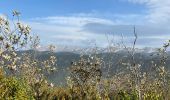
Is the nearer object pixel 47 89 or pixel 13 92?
pixel 13 92

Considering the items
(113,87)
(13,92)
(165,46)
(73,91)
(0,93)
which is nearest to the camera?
(0,93)

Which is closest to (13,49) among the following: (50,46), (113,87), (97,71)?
(97,71)

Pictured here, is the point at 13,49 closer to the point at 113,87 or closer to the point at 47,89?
the point at 47,89

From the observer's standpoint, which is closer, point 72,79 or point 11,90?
point 11,90

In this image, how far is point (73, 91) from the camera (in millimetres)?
33656

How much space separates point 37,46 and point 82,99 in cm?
479

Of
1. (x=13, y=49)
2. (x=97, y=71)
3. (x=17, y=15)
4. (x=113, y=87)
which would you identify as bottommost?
(x=113, y=87)

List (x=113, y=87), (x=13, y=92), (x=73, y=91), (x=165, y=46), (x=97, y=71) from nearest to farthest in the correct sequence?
1. (x=13, y=92)
2. (x=165, y=46)
3. (x=97, y=71)
4. (x=73, y=91)
5. (x=113, y=87)

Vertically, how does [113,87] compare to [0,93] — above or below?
below

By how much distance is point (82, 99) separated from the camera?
Answer: 104ft

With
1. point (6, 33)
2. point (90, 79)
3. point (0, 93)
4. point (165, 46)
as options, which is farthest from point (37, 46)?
point (0, 93)

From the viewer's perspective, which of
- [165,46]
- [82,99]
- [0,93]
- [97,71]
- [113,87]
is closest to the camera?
[0,93]

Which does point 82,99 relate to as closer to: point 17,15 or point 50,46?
point 50,46

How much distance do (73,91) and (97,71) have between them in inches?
211
